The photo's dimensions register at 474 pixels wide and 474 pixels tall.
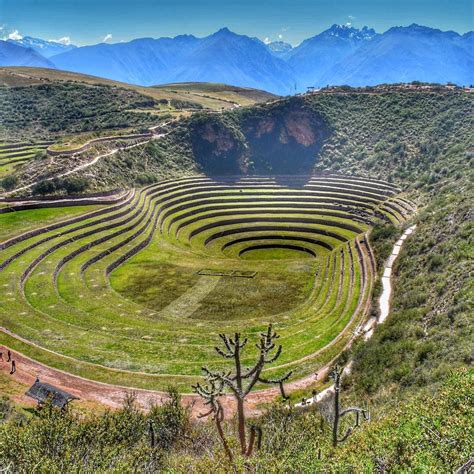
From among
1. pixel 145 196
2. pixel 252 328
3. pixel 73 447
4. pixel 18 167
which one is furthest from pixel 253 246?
pixel 73 447

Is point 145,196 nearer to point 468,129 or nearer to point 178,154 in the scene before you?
point 178,154

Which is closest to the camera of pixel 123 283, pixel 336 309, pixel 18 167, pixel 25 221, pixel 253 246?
pixel 336 309

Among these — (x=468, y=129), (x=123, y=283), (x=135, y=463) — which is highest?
(x=468, y=129)

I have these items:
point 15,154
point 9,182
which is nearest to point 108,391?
point 9,182

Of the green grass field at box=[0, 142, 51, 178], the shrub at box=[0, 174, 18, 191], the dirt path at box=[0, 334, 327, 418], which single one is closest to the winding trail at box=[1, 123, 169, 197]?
the shrub at box=[0, 174, 18, 191]

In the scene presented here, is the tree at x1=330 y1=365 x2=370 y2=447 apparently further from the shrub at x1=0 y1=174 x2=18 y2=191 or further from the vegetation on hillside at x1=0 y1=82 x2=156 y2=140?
the vegetation on hillside at x1=0 y1=82 x2=156 y2=140

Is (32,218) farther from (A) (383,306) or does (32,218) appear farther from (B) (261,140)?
(B) (261,140)

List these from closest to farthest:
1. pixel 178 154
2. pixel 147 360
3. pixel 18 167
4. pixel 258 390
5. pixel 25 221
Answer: pixel 258 390
pixel 147 360
pixel 25 221
pixel 18 167
pixel 178 154
